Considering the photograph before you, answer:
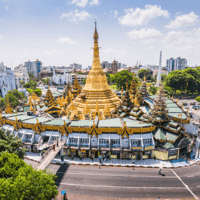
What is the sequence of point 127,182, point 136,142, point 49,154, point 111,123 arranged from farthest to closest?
point 111,123 → point 136,142 → point 49,154 → point 127,182

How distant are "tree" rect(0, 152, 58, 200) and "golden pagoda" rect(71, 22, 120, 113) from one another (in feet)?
96.8

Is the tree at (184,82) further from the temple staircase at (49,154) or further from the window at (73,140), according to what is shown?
the temple staircase at (49,154)

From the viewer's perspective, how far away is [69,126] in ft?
102

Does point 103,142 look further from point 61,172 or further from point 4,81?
point 4,81

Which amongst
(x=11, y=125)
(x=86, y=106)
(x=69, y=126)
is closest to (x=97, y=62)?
(x=86, y=106)

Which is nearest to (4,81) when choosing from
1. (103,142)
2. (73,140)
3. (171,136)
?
(73,140)

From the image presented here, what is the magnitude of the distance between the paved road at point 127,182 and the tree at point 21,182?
7.37 m

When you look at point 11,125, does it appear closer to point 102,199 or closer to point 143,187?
point 102,199

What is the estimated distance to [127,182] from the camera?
23625 millimetres

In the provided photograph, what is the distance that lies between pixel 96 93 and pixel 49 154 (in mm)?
25770

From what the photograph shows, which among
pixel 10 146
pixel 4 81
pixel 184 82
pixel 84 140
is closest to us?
pixel 10 146

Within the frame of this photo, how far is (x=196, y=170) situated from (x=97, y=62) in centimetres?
3844

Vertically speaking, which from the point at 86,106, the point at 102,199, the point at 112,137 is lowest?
the point at 102,199

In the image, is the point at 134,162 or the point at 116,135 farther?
the point at 116,135
